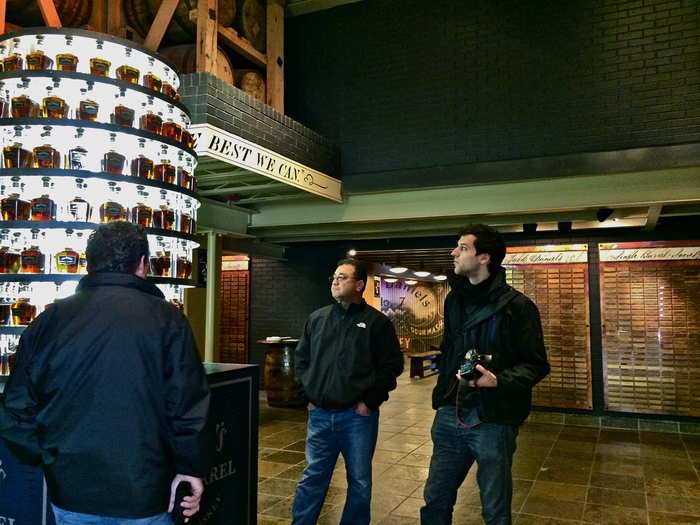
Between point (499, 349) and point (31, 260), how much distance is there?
2.25 meters

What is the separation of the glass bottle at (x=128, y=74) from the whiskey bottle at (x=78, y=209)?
27.5 inches

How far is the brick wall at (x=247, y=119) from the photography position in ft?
16.2

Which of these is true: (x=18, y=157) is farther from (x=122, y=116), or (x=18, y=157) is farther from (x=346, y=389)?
(x=346, y=389)

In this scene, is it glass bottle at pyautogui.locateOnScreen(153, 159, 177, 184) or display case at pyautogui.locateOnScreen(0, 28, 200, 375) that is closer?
display case at pyautogui.locateOnScreen(0, 28, 200, 375)

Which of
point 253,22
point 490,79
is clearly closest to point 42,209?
point 253,22

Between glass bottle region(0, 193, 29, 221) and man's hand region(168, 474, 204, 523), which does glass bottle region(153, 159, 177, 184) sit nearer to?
glass bottle region(0, 193, 29, 221)

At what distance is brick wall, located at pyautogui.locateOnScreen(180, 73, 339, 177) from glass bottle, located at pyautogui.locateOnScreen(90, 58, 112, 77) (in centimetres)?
190

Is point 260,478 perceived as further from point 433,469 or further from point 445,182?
point 445,182

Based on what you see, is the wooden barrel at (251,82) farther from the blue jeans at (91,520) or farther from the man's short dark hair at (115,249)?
the blue jeans at (91,520)

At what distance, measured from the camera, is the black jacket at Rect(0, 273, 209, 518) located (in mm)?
1745

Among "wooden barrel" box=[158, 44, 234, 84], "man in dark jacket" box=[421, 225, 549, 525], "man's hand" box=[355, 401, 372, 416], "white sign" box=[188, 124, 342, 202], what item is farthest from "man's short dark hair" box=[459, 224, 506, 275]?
"wooden barrel" box=[158, 44, 234, 84]

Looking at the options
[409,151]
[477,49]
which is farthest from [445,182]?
[477,49]

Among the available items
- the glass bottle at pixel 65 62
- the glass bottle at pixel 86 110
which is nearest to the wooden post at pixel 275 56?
the glass bottle at pixel 65 62

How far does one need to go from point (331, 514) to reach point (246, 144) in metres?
3.24
